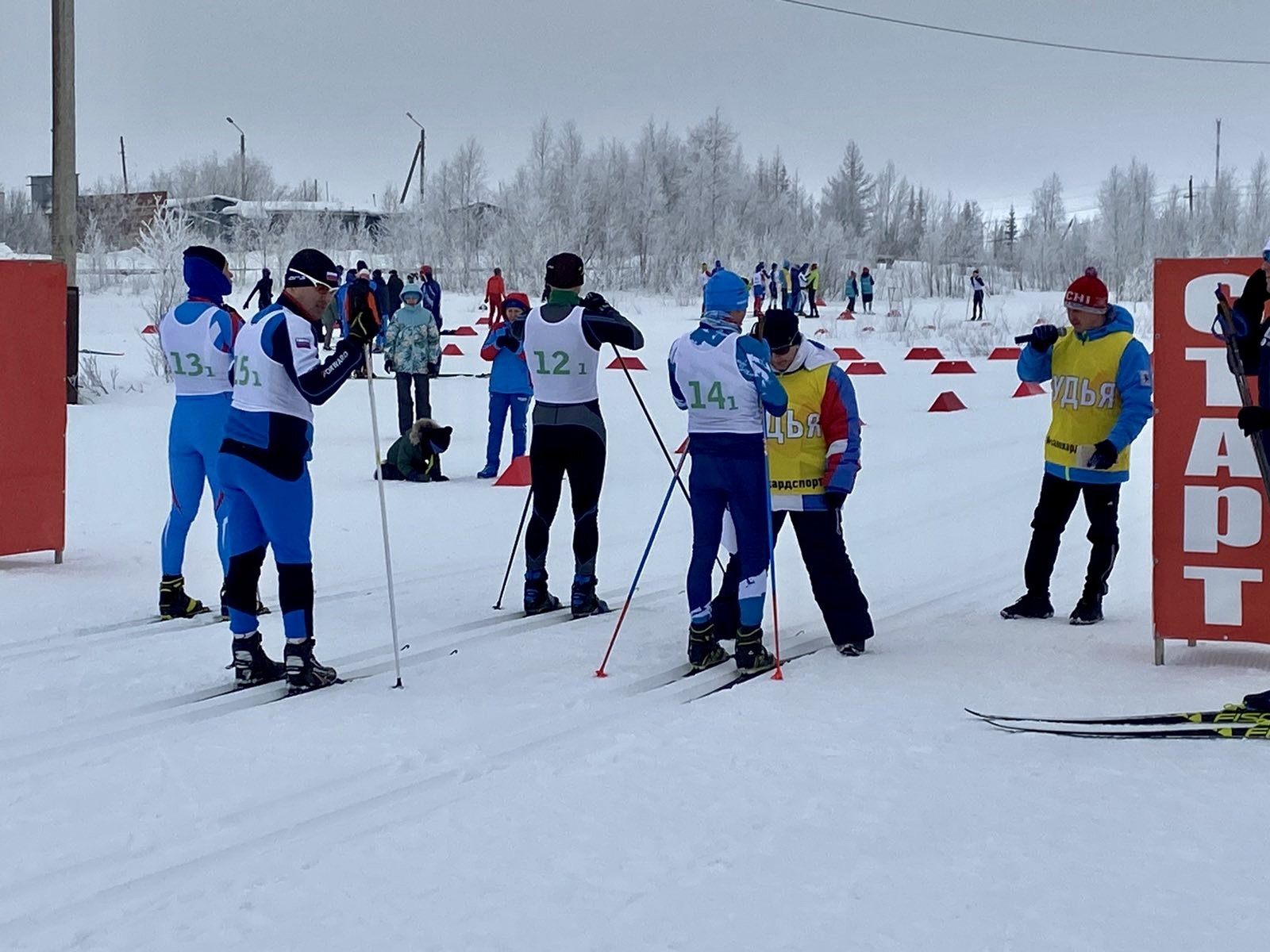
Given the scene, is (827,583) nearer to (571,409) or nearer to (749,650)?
(749,650)

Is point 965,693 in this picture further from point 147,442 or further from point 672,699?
point 147,442

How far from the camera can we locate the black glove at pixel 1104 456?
713 cm

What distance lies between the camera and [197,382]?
294 inches

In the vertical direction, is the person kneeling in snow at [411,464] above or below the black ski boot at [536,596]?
above

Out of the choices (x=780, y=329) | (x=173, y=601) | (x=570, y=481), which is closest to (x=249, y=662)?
(x=173, y=601)

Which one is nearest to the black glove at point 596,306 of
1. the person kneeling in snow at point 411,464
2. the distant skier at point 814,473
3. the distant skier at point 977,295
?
the distant skier at point 814,473

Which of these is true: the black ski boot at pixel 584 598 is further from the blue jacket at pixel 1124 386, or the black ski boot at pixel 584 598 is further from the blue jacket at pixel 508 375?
the blue jacket at pixel 508 375

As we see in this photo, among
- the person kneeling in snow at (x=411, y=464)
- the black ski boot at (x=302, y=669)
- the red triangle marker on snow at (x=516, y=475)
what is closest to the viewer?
the black ski boot at (x=302, y=669)

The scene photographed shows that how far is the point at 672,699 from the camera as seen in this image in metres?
6.09

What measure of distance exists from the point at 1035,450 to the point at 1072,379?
790cm

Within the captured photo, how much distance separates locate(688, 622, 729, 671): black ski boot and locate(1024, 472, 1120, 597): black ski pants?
6.71ft

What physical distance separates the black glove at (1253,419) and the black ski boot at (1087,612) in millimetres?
2099

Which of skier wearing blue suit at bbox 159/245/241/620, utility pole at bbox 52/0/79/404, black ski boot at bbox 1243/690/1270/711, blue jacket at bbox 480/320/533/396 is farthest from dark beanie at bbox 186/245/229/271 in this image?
utility pole at bbox 52/0/79/404

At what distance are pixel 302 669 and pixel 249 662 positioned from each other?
0.26 meters
